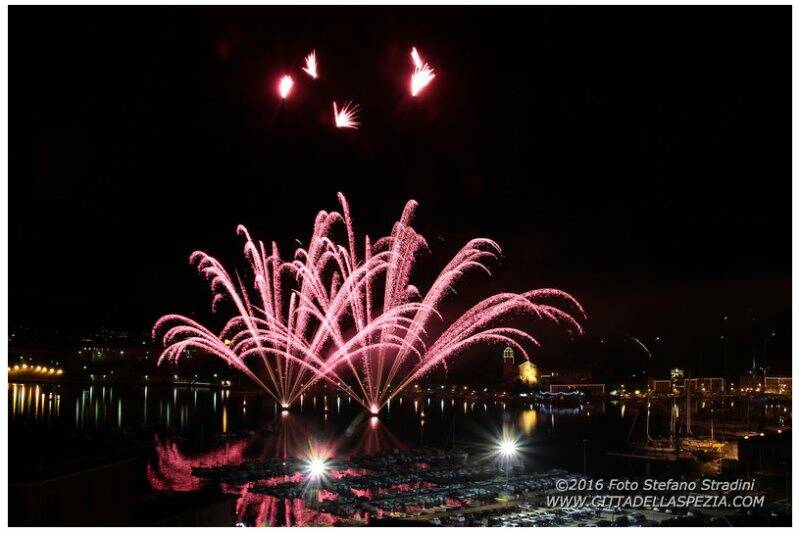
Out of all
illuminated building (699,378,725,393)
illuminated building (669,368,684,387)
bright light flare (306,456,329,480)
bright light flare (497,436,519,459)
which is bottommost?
illuminated building (699,378,725,393)

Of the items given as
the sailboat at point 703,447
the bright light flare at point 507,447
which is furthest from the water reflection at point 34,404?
the sailboat at point 703,447

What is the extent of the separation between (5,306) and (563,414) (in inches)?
1504

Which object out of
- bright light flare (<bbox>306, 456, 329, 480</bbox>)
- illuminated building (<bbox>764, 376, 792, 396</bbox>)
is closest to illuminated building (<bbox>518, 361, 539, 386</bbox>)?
illuminated building (<bbox>764, 376, 792, 396</bbox>)

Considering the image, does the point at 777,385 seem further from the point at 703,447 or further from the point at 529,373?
the point at 703,447

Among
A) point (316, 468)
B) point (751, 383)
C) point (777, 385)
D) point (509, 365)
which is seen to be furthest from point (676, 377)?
point (316, 468)

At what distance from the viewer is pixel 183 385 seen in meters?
58.4

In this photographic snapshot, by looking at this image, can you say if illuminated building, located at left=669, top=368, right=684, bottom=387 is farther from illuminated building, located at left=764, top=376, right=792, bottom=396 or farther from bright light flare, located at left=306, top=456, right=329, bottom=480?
bright light flare, located at left=306, top=456, right=329, bottom=480

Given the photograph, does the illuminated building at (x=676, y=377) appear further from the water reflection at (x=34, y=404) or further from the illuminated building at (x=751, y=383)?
the water reflection at (x=34, y=404)

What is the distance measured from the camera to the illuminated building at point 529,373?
61256 millimetres

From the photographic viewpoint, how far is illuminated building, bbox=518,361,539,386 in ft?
201

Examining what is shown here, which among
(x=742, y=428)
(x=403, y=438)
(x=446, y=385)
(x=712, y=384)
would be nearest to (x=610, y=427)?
(x=742, y=428)

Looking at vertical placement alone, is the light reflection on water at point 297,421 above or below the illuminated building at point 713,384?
above

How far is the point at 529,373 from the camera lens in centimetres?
6197

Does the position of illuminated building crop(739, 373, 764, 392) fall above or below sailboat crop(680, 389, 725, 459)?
below
